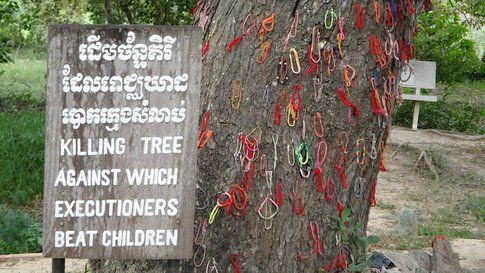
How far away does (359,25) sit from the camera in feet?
15.2

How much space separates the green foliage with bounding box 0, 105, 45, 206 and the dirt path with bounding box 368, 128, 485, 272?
3425 millimetres

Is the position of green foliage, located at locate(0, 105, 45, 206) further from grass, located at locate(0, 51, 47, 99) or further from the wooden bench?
the wooden bench

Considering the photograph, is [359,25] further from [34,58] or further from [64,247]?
[34,58]

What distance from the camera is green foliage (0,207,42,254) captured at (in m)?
7.03

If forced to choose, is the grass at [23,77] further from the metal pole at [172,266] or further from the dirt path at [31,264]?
the metal pole at [172,266]

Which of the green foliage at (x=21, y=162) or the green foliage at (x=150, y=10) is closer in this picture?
the green foliage at (x=21, y=162)

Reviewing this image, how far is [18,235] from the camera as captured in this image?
7.17 meters

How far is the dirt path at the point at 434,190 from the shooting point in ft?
25.0

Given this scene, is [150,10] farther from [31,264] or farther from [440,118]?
[31,264]

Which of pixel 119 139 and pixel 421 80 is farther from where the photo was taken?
pixel 421 80

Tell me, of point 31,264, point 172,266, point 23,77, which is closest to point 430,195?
point 31,264

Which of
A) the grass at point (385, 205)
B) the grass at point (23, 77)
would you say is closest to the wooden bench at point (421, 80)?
the grass at point (385, 205)

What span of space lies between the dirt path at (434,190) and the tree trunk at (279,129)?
2.14 m

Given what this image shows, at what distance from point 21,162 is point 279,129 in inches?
236
